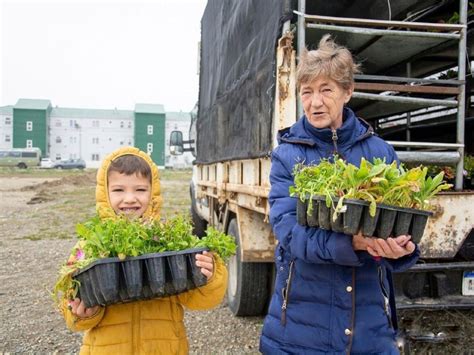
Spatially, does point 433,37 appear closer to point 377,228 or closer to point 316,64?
point 316,64

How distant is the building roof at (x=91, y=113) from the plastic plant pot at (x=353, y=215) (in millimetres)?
66004

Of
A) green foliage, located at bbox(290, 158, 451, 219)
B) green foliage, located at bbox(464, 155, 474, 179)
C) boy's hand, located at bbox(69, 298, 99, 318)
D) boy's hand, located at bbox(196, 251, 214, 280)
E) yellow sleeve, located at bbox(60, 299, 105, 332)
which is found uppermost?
green foliage, located at bbox(464, 155, 474, 179)

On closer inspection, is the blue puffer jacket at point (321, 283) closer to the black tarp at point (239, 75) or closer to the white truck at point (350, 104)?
the white truck at point (350, 104)

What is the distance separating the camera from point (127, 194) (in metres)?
2.18

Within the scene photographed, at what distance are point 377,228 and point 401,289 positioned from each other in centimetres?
170

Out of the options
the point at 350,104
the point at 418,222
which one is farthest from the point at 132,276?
the point at 350,104

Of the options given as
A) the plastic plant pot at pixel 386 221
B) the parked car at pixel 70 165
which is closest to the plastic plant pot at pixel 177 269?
the plastic plant pot at pixel 386 221

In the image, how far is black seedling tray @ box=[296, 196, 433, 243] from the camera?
1.52m

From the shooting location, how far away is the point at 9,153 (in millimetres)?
51094

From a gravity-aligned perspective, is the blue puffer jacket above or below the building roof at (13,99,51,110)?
below

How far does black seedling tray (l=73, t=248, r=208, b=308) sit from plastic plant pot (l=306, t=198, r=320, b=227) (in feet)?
1.71

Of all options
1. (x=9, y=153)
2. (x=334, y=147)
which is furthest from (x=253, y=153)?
(x=9, y=153)

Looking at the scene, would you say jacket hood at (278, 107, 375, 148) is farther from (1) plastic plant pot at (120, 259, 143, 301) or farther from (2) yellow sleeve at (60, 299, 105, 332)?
(2) yellow sleeve at (60, 299, 105, 332)


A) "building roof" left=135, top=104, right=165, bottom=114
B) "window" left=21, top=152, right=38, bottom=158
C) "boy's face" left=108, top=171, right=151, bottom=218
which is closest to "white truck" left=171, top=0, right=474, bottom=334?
"boy's face" left=108, top=171, right=151, bottom=218
